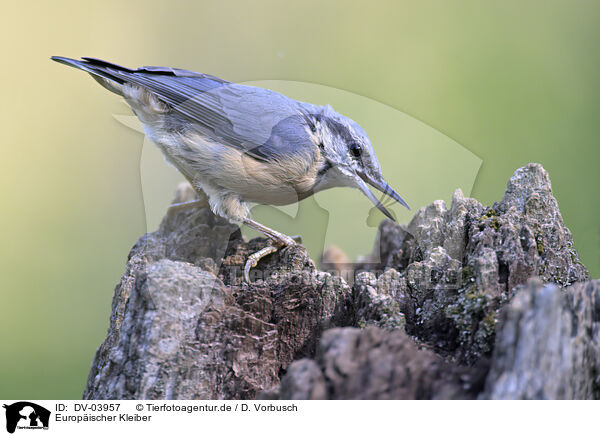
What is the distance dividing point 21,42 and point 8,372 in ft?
6.51

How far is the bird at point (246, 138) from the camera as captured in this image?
251 centimetres

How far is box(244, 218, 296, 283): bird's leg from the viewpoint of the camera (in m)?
2.33

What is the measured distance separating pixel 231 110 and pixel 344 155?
647 millimetres

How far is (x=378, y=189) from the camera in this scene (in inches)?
94.3

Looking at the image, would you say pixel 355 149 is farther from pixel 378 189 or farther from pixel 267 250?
pixel 267 250

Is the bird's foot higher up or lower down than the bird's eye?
lower down

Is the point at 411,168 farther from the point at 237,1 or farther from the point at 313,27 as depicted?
the point at 237,1
